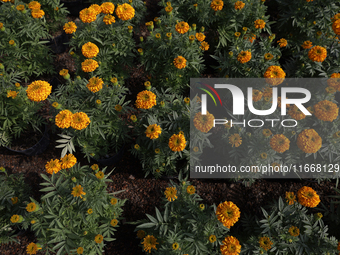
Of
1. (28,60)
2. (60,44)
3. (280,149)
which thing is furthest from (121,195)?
(60,44)

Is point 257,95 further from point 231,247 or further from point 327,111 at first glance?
point 231,247

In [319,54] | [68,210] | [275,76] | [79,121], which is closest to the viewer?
[68,210]

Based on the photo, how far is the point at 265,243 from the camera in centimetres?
233

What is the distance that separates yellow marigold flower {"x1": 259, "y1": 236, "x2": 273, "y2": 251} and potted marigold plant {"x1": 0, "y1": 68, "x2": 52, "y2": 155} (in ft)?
9.86

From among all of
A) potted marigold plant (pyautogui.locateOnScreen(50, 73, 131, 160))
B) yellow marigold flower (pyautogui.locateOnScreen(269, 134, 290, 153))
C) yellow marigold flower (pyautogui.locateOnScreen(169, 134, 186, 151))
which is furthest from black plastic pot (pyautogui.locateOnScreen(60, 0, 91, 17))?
yellow marigold flower (pyautogui.locateOnScreen(269, 134, 290, 153))

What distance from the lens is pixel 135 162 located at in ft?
12.8

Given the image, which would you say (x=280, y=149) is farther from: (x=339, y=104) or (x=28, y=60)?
(x=28, y=60)

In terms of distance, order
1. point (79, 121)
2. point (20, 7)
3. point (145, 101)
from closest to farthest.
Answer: point (79, 121) < point (145, 101) < point (20, 7)

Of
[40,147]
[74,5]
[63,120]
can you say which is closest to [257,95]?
[63,120]

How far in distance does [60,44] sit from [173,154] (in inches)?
147

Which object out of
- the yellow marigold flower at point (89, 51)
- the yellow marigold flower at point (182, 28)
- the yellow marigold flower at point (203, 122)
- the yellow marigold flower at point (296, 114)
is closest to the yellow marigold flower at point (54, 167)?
the yellow marigold flower at point (89, 51)

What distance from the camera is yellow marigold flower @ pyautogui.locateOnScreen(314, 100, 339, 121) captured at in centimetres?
267

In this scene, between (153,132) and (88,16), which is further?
(88,16)

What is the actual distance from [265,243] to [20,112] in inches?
147
